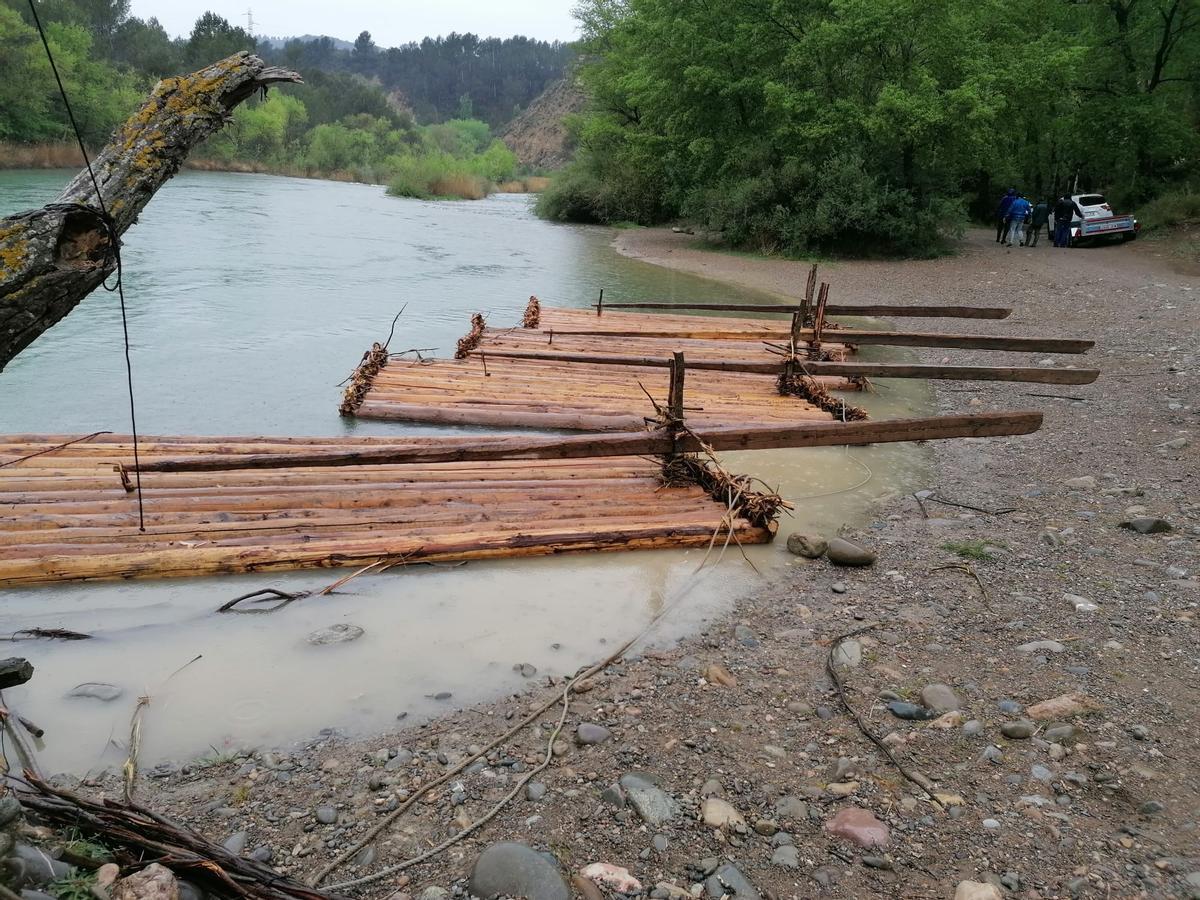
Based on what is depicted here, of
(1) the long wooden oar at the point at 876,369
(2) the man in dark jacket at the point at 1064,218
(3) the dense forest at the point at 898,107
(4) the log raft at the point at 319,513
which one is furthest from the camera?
(2) the man in dark jacket at the point at 1064,218

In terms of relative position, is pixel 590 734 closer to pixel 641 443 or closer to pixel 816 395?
pixel 641 443

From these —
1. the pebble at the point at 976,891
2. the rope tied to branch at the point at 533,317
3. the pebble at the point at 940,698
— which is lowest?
the pebble at the point at 976,891

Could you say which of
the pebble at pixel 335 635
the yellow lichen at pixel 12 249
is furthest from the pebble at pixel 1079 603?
the yellow lichen at pixel 12 249

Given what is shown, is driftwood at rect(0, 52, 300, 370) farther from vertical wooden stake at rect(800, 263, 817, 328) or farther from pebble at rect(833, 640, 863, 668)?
vertical wooden stake at rect(800, 263, 817, 328)

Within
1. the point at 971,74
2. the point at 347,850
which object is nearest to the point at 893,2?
the point at 971,74

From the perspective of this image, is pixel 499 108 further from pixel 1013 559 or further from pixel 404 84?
pixel 1013 559

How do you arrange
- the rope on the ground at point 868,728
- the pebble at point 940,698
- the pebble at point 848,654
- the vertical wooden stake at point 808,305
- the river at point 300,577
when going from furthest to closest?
1. the vertical wooden stake at point 808,305
2. the pebble at point 848,654
3. the river at point 300,577
4. the pebble at point 940,698
5. the rope on the ground at point 868,728

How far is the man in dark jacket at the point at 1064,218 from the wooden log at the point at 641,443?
21892mm

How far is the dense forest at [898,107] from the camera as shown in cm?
2198

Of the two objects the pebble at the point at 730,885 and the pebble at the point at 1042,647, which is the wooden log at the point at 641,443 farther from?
the pebble at the point at 730,885

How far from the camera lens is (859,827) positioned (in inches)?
109

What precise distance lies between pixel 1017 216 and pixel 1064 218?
49.0 inches

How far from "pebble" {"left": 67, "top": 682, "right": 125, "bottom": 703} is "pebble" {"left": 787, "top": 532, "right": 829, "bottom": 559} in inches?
146

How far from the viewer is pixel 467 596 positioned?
4.72 meters
